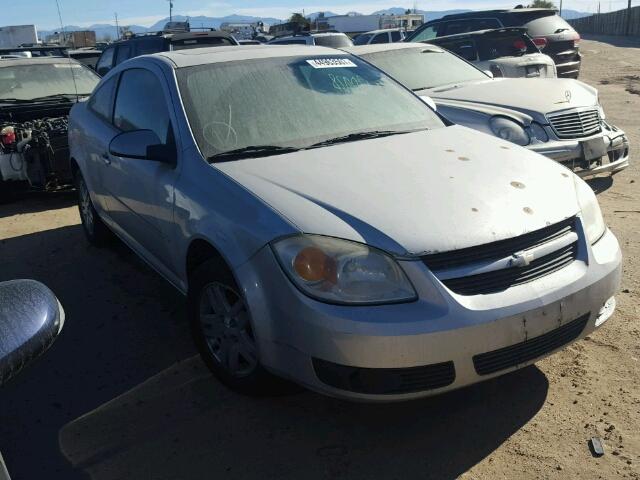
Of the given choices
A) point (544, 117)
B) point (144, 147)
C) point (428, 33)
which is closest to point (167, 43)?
point (428, 33)

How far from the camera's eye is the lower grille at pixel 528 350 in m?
2.58

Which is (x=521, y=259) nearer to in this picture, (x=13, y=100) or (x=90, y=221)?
(x=90, y=221)

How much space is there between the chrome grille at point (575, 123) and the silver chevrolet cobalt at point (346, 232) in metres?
2.51

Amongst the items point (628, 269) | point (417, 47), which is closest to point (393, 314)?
point (628, 269)

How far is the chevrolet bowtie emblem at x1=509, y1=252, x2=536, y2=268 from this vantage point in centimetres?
262

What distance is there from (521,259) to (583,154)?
→ 382 centimetres

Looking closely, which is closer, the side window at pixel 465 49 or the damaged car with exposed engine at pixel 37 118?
the damaged car with exposed engine at pixel 37 118

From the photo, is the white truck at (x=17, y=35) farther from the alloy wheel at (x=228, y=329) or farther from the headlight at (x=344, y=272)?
the headlight at (x=344, y=272)

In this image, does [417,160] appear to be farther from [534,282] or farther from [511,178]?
[534,282]

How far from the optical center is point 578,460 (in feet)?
8.58

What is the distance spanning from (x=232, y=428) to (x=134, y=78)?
255 cm

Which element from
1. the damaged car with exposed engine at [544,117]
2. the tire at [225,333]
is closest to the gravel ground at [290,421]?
the tire at [225,333]

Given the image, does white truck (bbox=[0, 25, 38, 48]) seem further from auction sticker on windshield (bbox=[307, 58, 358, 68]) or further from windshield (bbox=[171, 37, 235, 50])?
auction sticker on windshield (bbox=[307, 58, 358, 68])

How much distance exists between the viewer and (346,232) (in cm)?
262
